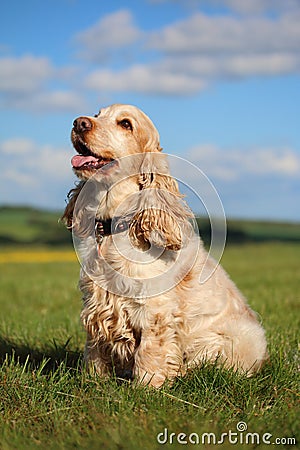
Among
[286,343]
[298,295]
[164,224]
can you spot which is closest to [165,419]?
[164,224]

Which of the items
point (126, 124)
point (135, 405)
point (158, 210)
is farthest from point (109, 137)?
point (135, 405)

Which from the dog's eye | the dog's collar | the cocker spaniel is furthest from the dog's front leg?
the dog's eye

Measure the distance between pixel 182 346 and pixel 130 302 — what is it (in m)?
0.63

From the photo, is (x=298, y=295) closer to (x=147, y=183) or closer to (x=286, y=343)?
(x=286, y=343)

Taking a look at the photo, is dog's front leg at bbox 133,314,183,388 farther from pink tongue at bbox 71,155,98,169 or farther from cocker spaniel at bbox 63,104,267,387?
pink tongue at bbox 71,155,98,169

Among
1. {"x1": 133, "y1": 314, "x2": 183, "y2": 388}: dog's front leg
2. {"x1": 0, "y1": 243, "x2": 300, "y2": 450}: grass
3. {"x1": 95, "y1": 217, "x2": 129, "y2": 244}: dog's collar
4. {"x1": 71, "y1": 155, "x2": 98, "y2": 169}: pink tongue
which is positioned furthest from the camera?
{"x1": 95, "y1": 217, "x2": 129, "y2": 244}: dog's collar

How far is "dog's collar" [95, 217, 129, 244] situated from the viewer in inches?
192

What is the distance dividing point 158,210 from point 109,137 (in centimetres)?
68

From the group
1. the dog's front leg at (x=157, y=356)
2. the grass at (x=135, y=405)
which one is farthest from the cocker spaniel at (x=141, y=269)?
the grass at (x=135, y=405)

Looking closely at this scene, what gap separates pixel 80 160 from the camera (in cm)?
478

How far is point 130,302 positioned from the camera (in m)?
4.70

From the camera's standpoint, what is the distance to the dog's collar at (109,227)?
488 cm

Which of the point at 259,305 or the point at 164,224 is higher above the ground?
the point at 164,224

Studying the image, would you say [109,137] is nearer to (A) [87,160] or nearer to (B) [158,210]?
(A) [87,160]
